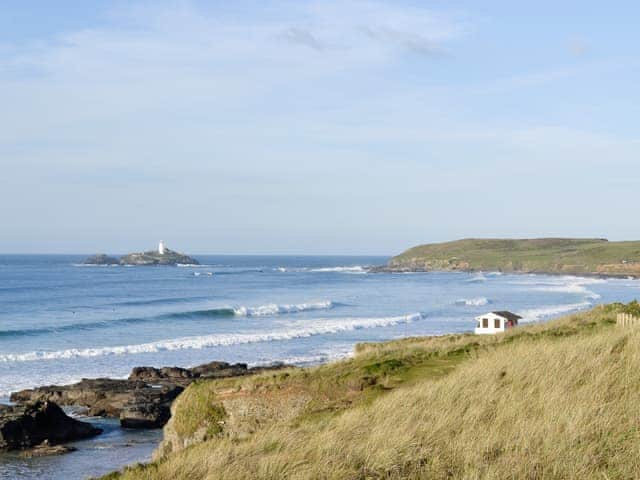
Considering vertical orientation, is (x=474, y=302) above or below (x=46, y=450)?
above

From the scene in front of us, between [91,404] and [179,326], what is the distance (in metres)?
30.2

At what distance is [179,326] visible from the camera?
59938 millimetres

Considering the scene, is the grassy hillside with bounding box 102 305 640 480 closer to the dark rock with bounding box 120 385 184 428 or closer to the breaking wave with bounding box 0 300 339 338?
the dark rock with bounding box 120 385 184 428

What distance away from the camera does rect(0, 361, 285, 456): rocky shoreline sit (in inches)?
926

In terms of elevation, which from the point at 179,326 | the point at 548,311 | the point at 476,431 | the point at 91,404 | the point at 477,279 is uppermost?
the point at 476,431

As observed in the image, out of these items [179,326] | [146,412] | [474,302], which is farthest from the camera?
[474,302]

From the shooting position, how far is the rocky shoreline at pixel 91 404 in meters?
23.5

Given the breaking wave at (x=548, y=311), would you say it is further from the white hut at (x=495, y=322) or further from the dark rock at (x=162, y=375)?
the dark rock at (x=162, y=375)

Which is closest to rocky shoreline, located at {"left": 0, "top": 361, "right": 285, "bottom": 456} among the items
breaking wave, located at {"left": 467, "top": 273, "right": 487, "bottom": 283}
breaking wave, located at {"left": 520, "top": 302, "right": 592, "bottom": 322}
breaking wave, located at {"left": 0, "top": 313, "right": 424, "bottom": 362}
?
breaking wave, located at {"left": 0, "top": 313, "right": 424, "bottom": 362}

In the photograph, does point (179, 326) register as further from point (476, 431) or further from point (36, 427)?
point (476, 431)

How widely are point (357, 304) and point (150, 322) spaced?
2750cm

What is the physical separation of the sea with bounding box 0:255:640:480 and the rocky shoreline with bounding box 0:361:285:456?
0.73 meters

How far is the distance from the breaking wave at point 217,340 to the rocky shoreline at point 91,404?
885cm

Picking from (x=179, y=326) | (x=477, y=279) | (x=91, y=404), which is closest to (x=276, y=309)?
(x=179, y=326)
